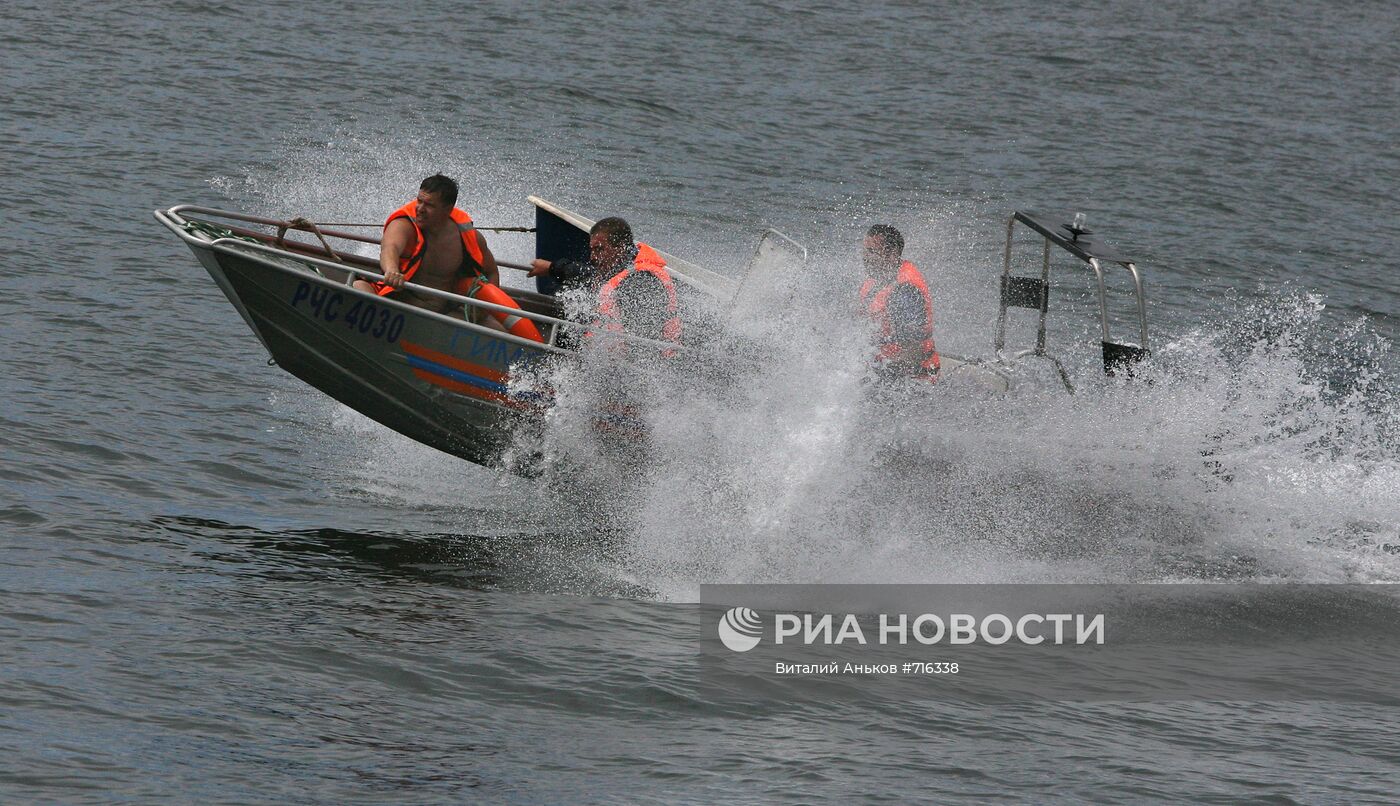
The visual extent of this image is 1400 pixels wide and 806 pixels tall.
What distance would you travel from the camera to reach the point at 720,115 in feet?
77.6

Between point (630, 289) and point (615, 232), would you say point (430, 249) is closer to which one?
point (615, 232)

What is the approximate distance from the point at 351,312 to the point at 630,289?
1607 mm

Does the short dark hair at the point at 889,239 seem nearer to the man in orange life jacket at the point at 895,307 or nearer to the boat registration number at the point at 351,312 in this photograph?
the man in orange life jacket at the point at 895,307

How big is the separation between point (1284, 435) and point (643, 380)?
4.07 m

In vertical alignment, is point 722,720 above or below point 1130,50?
below

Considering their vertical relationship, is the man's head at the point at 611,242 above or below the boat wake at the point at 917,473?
above

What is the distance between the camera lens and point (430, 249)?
31.0ft

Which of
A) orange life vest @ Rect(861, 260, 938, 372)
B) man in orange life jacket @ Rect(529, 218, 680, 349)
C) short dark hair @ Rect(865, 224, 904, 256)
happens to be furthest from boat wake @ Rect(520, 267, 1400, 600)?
short dark hair @ Rect(865, 224, 904, 256)

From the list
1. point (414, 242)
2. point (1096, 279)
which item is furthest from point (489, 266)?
point (1096, 279)

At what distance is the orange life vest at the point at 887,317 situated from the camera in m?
9.13

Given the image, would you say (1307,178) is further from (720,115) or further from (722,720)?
(722,720)

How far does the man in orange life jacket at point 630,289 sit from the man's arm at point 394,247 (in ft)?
3.57

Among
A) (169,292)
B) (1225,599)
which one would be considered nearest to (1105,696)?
(1225,599)

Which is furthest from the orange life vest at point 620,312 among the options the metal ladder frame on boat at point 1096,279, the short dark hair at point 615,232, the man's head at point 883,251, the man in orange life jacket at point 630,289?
the metal ladder frame on boat at point 1096,279
